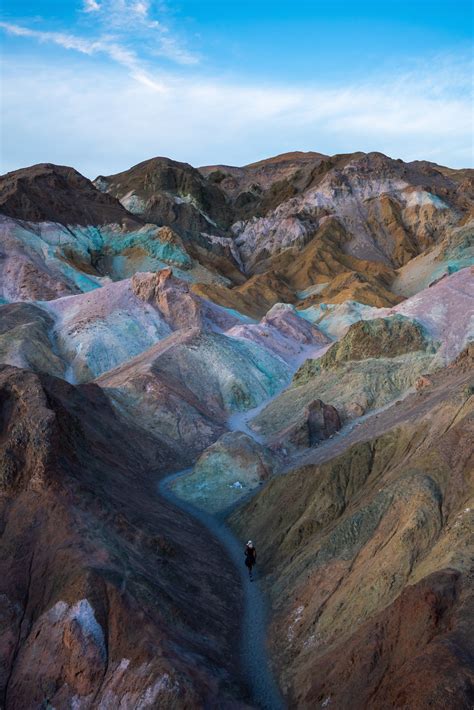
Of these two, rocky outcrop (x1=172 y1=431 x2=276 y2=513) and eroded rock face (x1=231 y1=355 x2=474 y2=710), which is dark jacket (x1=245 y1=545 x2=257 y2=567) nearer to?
eroded rock face (x1=231 y1=355 x2=474 y2=710)

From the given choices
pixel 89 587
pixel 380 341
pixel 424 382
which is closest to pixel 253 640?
pixel 89 587

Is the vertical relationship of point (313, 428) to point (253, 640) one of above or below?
below

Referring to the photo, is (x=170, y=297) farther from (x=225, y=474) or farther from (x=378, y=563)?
(x=378, y=563)

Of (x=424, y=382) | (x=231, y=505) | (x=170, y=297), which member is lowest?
(x=231, y=505)

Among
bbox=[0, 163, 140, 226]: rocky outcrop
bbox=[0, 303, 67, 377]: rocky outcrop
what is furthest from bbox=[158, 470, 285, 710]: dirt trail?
bbox=[0, 163, 140, 226]: rocky outcrop

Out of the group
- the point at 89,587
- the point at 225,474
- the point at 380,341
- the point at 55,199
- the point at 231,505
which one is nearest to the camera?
the point at 89,587

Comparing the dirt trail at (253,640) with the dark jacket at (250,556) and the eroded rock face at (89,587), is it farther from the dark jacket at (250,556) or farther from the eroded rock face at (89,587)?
the dark jacket at (250,556)
